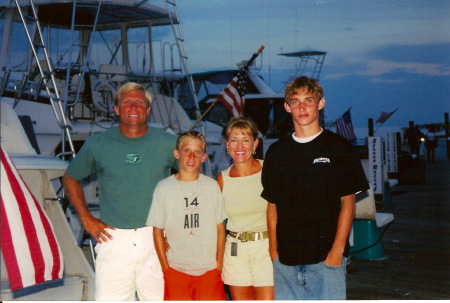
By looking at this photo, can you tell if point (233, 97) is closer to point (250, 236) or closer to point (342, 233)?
point (250, 236)

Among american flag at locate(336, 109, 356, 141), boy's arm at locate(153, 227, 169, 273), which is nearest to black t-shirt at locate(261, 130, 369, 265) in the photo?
boy's arm at locate(153, 227, 169, 273)

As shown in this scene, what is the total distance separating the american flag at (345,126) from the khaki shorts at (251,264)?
24.8 feet

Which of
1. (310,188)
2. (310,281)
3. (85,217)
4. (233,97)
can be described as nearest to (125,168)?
(85,217)

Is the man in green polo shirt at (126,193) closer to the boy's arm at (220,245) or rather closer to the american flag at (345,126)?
the boy's arm at (220,245)

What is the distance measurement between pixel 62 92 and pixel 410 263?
14.8ft

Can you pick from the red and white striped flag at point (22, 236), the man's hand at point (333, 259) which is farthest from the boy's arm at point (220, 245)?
the red and white striped flag at point (22, 236)

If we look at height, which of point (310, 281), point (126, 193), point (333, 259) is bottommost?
point (310, 281)

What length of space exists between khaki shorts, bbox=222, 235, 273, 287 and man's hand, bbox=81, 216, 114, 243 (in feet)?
1.98

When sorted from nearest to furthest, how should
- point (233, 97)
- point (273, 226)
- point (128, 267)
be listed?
point (273, 226)
point (128, 267)
point (233, 97)

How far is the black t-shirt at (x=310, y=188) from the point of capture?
2.20 meters

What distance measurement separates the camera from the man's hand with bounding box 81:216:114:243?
2549 millimetres

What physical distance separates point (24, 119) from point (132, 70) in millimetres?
3686

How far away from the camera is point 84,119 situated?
6.71m

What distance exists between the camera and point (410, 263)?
4.63 m
